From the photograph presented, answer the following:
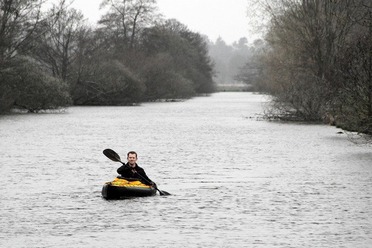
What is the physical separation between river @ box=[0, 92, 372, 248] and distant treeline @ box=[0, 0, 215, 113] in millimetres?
20536

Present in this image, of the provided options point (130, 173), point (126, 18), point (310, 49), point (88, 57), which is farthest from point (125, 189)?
point (126, 18)

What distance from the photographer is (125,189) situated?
1614 centimetres

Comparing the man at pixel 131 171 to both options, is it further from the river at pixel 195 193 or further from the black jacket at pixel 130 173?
the river at pixel 195 193

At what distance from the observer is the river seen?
491 inches

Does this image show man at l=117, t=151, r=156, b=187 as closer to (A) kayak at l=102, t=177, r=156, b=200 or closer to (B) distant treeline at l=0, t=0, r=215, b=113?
(A) kayak at l=102, t=177, r=156, b=200

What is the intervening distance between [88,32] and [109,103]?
21.1 feet

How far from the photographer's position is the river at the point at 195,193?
12.5 metres

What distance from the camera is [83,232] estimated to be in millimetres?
12711

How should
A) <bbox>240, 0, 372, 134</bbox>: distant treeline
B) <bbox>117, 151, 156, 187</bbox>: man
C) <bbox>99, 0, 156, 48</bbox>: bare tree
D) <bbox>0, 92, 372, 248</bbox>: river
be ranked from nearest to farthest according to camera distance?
<bbox>0, 92, 372, 248</bbox>: river < <bbox>117, 151, 156, 187</bbox>: man < <bbox>240, 0, 372, 134</bbox>: distant treeline < <bbox>99, 0, 156, 48</bbox>: bare tree

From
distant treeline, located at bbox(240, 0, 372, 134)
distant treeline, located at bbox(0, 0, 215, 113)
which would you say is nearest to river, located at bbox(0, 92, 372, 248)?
distant treeline, located at bbox(240, 0, 372, 134)

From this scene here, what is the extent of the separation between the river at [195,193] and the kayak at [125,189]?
0.15 meters

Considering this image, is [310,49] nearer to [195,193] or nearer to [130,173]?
[195,193]

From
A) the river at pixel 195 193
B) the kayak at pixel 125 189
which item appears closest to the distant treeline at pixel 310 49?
the river at pixel 195 193

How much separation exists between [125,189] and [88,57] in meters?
56.9
